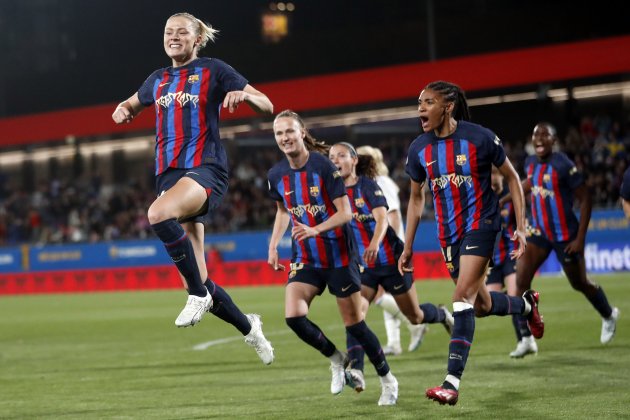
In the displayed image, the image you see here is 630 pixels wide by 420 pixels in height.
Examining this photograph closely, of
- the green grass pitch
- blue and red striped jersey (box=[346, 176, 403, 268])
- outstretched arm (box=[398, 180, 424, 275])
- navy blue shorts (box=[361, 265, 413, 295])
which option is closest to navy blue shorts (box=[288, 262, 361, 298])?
outstretched arm (box=[398, 180, 424, 275])

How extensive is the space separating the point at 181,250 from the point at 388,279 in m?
3.16

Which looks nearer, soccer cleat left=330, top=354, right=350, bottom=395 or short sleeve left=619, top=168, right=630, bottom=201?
soccer cleat left=330, top=354, right=350, bottom=395

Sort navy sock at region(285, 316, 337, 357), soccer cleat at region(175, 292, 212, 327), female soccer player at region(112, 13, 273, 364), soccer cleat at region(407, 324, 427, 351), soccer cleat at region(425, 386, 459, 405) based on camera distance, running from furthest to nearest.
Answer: soccer cleat at region(407, 324, 427, 351)
navy sock at region(285, 316, 337, 357)
female soccer player at region(112, 13, 273, 364)
soccer cleat at region(175, 292, 212, 327)
soccer cleat at region(425, 386, 459, 405)

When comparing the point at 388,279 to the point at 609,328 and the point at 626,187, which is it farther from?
the point at 609,328

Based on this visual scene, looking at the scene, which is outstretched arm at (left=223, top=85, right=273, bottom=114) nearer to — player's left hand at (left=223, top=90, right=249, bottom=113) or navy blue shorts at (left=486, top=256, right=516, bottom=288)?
player's left hand at (left=223, top=90, right=249, bottom=113)

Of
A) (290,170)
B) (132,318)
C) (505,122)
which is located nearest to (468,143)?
(290,170)

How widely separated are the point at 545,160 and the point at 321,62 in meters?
28.6

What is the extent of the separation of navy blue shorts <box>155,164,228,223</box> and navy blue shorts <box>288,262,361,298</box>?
3.67 ft

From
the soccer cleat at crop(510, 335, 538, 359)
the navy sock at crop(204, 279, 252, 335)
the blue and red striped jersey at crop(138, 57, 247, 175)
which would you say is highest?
the blue and red striped jersey at crop(138, 57, 247, 175)

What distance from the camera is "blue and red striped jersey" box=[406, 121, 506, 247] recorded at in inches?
270

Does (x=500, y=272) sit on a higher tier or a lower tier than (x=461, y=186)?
lower

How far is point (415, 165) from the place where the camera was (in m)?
7.08

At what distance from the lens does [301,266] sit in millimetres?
7715

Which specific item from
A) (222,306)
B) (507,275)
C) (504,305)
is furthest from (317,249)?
(507,275)
